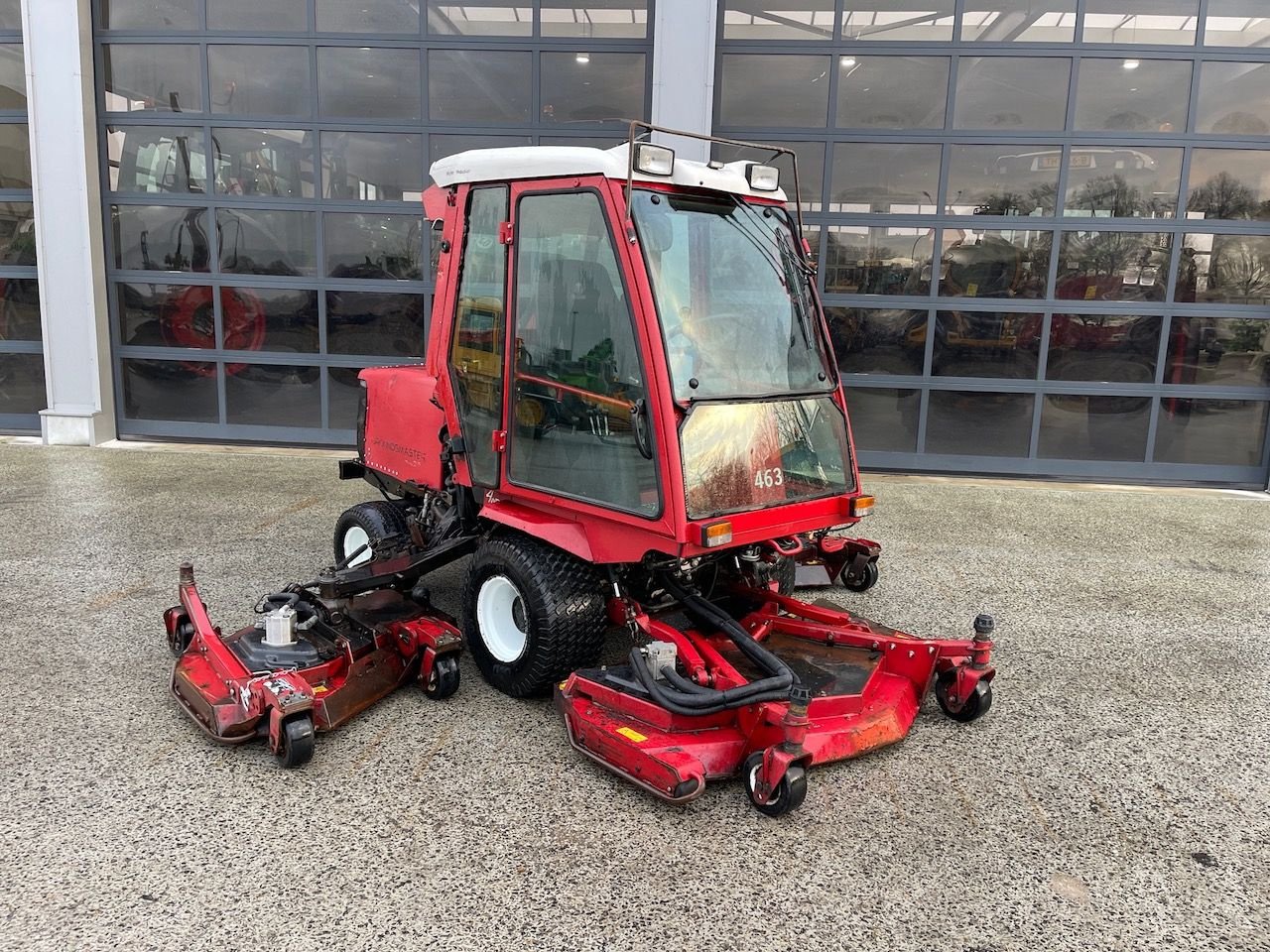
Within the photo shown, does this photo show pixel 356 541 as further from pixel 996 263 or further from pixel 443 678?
pixel 996 263

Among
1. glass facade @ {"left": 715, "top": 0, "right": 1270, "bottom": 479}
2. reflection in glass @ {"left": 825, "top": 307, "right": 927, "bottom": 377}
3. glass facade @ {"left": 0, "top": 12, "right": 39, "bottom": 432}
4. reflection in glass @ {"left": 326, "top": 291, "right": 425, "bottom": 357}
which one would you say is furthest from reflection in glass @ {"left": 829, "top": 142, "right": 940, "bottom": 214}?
glass facade @ {"left": 0, "top": 12, "right": 39, "bottom": 432}

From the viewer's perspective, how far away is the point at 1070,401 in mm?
8445

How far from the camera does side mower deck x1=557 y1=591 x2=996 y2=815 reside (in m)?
2.93

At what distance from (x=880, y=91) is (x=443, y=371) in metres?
5.76

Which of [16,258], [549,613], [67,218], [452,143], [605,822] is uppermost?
[452,143]

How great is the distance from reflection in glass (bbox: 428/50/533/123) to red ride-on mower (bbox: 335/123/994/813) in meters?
4.63

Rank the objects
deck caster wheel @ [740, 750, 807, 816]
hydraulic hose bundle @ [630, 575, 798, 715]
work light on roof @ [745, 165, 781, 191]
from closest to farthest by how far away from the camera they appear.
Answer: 1. deck caster wheel @ [740, 750, 807, 816]
2. hydraulic hose bundle @ [630, 575, 798, 715]
3. work light on roof @ [745, 165, 781, 191]

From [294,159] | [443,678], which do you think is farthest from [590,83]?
[443,678]

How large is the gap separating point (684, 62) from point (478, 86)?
1.96m

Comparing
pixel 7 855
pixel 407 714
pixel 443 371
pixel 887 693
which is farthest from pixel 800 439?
pixel 7 855

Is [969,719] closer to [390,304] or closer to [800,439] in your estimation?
[800,439]

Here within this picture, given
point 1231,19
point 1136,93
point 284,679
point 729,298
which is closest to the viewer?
point 284,679

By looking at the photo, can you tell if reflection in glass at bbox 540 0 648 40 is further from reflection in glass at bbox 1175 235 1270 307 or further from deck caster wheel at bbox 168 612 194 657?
deck caster wheel at bbox 168 612 194 657

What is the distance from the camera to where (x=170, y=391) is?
30.3 ft
